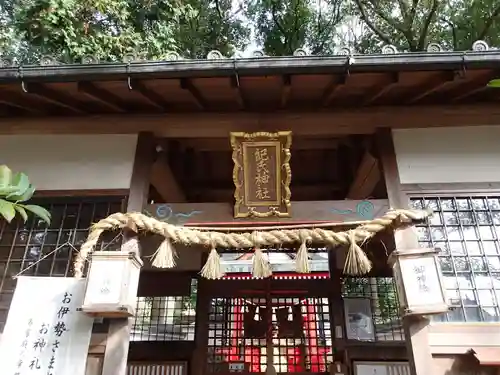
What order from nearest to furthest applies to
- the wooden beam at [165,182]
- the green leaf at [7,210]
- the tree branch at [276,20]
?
the green leaf at [7,210], the wooden beam at [165,182], the tree branch at [276,20]

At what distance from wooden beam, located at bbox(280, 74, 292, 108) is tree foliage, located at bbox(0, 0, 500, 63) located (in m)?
4.88

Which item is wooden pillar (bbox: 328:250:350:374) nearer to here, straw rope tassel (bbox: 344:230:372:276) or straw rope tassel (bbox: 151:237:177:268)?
straw rope tassel (bbox: 344:230:372:276)

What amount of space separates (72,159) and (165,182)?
159 cm

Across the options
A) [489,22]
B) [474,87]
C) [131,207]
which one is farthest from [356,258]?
[489,22]

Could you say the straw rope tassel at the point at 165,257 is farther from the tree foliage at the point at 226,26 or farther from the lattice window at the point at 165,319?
the tree foliage at the point at 226,26

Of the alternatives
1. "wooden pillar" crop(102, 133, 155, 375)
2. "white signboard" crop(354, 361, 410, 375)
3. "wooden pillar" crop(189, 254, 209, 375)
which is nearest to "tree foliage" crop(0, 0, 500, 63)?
"wooden pillar" crop(102, 133, 155, 375)

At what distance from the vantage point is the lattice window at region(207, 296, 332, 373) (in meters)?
7.34

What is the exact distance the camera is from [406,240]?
13.4 feet

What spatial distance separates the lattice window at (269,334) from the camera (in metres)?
7.34

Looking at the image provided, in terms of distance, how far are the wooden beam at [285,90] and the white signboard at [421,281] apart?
2.11m

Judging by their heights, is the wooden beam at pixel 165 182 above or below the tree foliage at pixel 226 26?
below

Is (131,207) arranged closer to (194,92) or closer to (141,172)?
(141,172)

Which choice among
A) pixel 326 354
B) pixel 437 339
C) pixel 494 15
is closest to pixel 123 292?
pixel 437 339

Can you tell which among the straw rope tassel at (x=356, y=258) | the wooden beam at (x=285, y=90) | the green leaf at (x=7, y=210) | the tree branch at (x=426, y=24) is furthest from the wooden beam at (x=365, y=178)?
the tree branch at (x=426, y=24)
